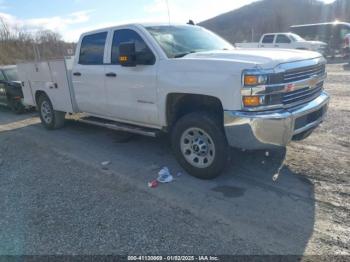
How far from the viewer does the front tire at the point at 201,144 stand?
3920 mm

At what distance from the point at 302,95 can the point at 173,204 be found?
6.85 feet

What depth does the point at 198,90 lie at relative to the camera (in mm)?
3873

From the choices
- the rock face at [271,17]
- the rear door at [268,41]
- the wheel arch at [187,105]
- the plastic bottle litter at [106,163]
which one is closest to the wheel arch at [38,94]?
the plastic bottle litter at [106,163]

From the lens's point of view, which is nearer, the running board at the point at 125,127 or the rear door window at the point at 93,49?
the running board at the point at 125,127

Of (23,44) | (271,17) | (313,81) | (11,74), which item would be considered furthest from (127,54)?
(271,17)

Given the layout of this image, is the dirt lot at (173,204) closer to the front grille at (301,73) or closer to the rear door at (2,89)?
the front grille at (301,73)

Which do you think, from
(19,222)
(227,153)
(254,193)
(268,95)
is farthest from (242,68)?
(19,222)

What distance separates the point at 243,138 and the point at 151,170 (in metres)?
1.63

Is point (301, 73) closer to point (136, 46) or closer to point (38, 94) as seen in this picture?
point (136, 46)

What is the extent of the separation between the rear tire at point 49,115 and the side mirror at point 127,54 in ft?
11.5

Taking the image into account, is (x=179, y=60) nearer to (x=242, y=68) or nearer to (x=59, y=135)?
(x=242, y=68)

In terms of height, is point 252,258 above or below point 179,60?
below

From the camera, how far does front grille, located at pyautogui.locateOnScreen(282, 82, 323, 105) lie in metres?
3.71

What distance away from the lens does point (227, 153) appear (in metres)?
3.94
